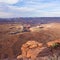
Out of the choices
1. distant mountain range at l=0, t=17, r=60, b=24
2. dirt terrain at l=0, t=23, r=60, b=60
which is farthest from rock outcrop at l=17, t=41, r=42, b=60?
distant mountain range at l=0, t=17, r=60, b=24

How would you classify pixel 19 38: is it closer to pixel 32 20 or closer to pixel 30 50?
pixel 30 50

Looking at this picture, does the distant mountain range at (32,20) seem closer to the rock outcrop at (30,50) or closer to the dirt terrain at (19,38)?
the dirt terrain at (19,38)

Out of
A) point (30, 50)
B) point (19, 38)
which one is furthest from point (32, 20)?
point (30, 50)

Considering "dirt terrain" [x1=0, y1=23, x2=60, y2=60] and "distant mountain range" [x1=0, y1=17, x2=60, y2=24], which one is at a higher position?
"distant mountain range" [x1=0, y1=17, x2=60, y2=24]

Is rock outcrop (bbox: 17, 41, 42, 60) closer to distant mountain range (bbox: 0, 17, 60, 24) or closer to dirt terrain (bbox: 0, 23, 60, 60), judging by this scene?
dirt terrain (bbox: 0, 23, 60, 60)

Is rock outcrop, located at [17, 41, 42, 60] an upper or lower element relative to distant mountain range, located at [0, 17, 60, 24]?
lower

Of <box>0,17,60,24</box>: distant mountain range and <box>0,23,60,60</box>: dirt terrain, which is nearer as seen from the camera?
<box>0,23,60,60</box>: dirt terrain

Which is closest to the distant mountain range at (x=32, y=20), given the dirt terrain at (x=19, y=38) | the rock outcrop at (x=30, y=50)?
the dirt terrain at (x=19, y=38)

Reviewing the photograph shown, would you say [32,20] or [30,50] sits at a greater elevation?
[32,20]

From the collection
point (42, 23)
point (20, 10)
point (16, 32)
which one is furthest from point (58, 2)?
point (16, 32)
